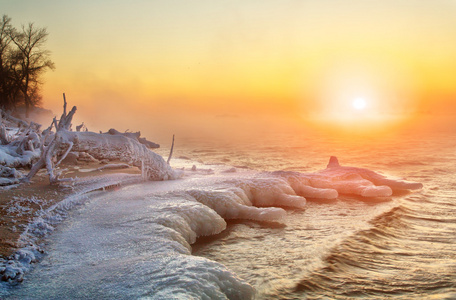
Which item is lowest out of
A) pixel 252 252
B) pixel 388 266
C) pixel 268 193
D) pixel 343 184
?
pixel 252 252

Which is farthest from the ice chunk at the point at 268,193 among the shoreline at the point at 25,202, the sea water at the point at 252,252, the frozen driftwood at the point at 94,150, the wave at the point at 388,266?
the shoreline at the point at 25,202

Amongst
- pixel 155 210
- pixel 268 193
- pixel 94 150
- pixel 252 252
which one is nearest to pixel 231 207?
pixel 268 193

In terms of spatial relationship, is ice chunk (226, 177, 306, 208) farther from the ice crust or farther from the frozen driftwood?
the frozen driftwood

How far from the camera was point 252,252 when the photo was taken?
4.87 metres

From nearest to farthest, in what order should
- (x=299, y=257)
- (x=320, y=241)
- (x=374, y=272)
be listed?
(x=374, y=272) < (x=299, y=257) < (x=320, y=241)

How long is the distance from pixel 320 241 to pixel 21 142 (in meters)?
8.10

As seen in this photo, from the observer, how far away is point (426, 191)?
8.57 m

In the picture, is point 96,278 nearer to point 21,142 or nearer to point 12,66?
point 21,142

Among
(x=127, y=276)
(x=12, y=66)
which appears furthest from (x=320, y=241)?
(x=12, y=66)

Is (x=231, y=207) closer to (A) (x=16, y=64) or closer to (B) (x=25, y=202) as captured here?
(B) (x=25, y=202)

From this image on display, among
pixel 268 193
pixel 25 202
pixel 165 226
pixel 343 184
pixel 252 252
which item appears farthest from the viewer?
pixel 343 184

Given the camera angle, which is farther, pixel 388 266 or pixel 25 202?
pixel 25 202

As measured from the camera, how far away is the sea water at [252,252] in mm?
3494

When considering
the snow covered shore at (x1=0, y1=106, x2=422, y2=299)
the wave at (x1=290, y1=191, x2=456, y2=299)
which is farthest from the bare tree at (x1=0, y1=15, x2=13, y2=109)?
the wave at (x1=290, y1=191, x2=456, y2=299)
